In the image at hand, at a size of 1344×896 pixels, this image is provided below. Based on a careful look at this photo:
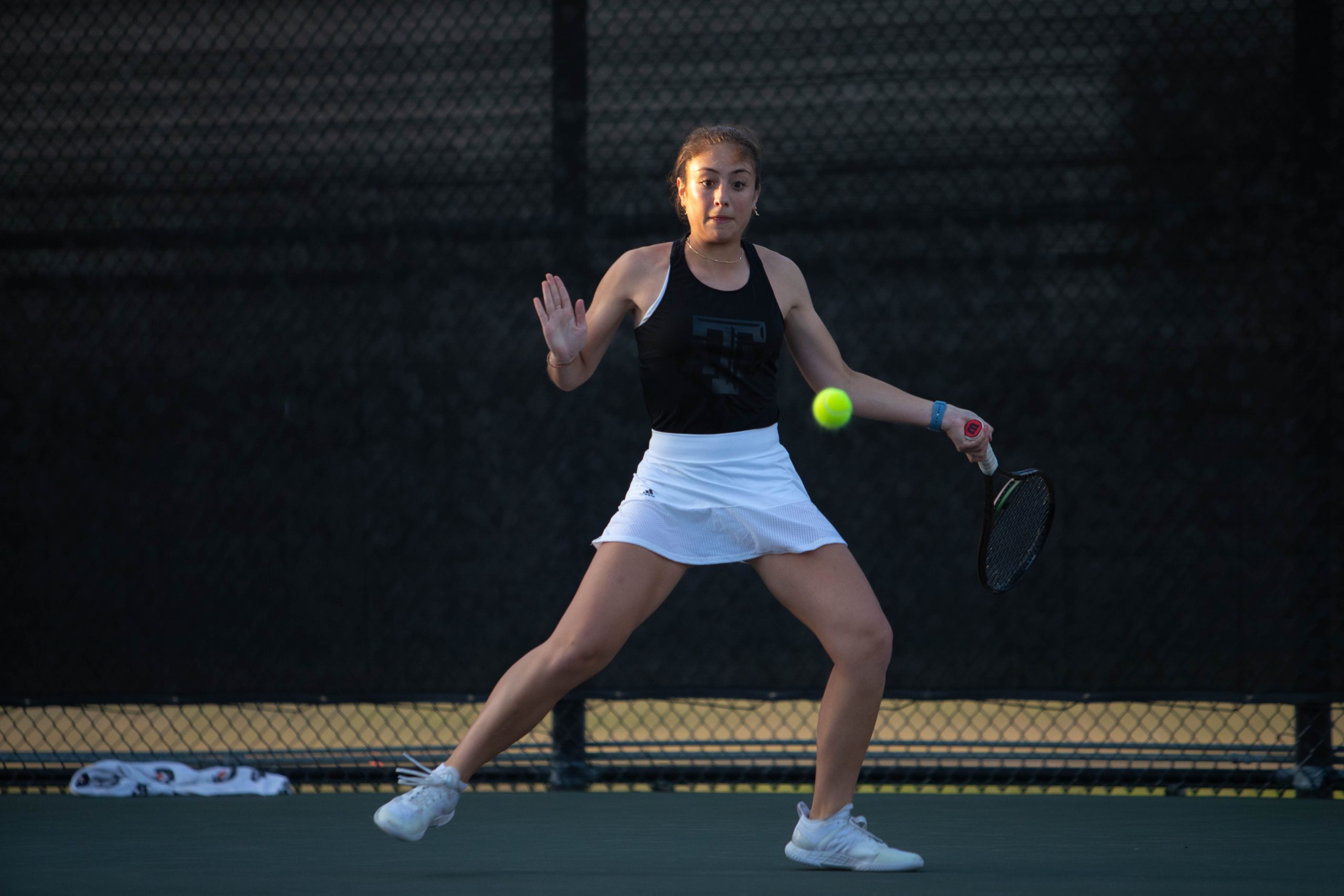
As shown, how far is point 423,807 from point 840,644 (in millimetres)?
834

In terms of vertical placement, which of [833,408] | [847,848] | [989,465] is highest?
[833,408]

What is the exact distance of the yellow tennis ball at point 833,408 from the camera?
2.62m

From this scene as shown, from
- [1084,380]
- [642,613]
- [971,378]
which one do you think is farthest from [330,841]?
[1084,380]

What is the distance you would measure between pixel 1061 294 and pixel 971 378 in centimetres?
33

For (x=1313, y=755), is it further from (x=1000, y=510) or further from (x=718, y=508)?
(x=718, y=508)

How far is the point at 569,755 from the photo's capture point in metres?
3.93

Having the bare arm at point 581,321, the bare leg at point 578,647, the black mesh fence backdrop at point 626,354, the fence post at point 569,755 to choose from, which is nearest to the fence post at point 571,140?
the black mesh fence backdrop at point 626,354

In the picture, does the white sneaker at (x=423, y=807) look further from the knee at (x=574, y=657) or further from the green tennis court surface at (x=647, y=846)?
the knee at (x=574, y=657)

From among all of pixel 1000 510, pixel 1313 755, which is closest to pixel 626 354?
pixel 1000 510

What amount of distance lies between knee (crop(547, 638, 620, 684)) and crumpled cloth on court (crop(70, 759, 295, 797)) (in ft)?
5.64

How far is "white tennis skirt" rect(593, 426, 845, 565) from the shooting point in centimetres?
257

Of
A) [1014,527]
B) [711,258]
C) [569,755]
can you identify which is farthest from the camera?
[569,755]

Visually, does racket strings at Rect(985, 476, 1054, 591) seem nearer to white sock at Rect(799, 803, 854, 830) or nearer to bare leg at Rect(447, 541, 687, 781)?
white sock at Rect(799, 803, 854, 830)

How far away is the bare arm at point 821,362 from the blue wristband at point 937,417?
3cm
